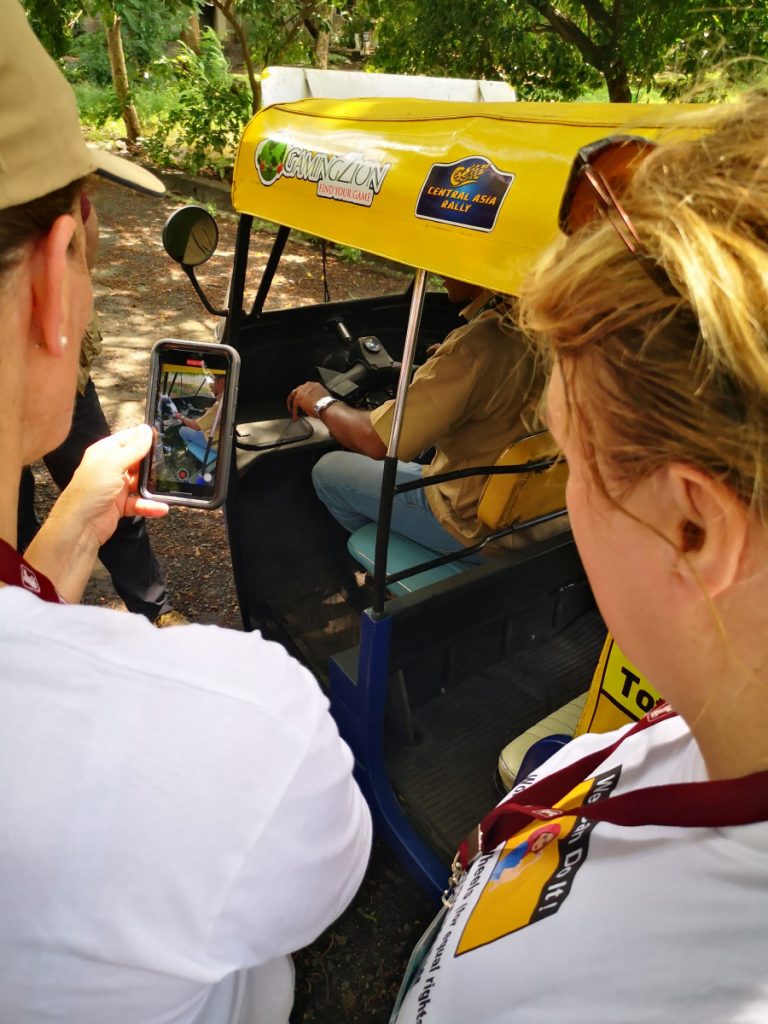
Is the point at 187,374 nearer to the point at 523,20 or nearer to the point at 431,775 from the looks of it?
the point at 431,775

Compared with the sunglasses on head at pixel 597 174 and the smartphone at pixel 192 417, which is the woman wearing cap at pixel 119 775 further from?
the smartphone at pixel 192 417

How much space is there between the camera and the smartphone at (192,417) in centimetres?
192

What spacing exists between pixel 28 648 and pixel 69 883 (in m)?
0.21

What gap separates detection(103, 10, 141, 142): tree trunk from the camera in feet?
39.7

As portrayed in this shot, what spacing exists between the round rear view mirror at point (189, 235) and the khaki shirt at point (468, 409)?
81cm

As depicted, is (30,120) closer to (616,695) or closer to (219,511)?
(616,695)

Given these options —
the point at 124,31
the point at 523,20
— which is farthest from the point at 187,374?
the point at 124,31

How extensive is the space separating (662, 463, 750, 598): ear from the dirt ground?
1.20 meters

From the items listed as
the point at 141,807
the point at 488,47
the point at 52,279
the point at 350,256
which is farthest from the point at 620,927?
the point at 488,47

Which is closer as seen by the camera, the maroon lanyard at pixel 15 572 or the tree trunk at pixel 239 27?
the maroon lanyard at pixel 15 572

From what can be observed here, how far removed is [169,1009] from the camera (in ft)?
2.42

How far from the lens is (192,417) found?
2.00 m

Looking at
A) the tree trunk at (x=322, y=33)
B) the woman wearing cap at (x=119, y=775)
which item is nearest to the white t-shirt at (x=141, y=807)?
the woman wearing cap at (x=119, y=775)

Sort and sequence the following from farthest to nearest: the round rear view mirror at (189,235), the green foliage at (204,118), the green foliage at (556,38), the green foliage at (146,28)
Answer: the green foliage at (146,28) → the green foliage at (204,118) → the green foliage at (556,38) → the round rear view mirror at (189,235)
